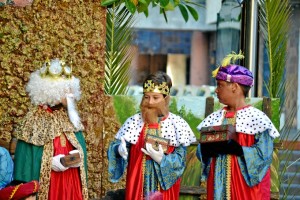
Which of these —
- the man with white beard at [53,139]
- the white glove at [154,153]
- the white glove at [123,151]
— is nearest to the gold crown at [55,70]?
the man with white beard at [53,139]

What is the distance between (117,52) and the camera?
35.9ft

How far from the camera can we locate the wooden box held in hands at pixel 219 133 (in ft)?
27.2

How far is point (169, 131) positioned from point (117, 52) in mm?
2539

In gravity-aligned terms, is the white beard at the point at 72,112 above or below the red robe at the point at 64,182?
above

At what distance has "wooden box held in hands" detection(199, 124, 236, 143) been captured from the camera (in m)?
8.30

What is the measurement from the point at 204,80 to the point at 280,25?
60.5ft

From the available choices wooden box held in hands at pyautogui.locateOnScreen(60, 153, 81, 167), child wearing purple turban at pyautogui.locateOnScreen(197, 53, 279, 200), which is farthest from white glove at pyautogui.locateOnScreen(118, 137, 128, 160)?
child wearing purple turban at pyautogui.locateOnScreen(197, 53, 279, 200)

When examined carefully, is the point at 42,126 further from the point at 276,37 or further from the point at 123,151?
the point at 276,37

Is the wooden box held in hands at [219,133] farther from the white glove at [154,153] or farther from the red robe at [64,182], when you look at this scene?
the red robe at [64,182]

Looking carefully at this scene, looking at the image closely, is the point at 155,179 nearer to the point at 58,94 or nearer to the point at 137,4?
the point at 58,94

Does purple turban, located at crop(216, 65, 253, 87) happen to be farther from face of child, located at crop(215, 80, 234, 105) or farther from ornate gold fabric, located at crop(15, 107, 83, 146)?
ornate gold fabric, located at crop(15, 107, 83, 146)

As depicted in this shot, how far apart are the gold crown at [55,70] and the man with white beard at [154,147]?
71 centimetres

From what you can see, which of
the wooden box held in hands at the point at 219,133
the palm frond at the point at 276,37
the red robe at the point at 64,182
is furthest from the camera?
the palm frond at the point at 276,37

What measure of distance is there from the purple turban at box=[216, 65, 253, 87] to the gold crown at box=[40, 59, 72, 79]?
1.30 metres
